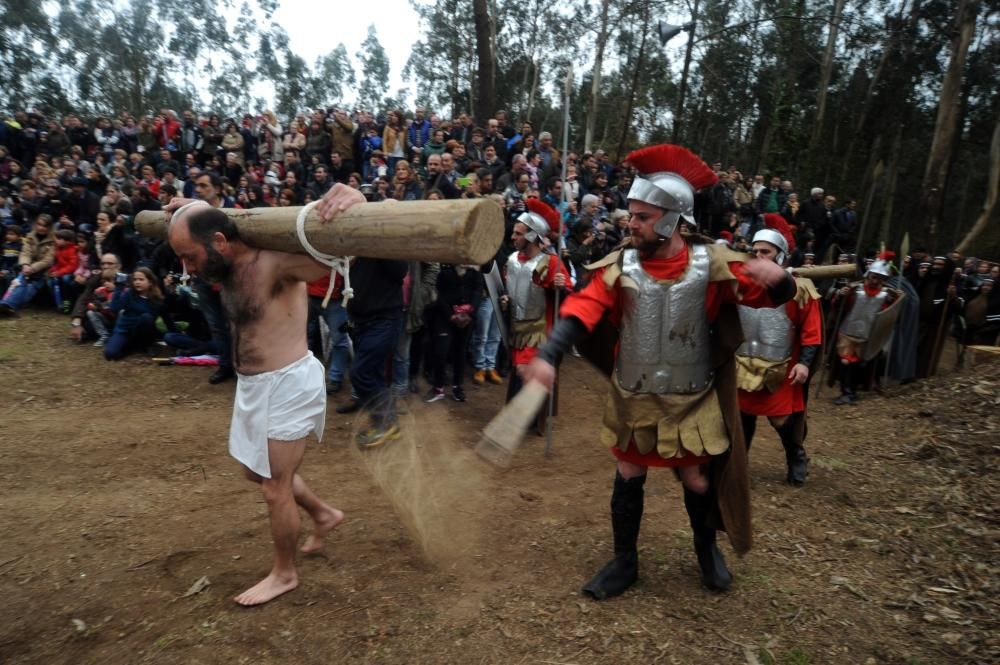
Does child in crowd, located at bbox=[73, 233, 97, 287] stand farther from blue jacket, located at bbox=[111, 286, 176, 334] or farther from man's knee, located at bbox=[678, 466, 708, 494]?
man's knee, located at bbox=[678, 466, 708, 494]

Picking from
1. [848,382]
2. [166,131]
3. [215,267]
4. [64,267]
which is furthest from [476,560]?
[166,131]

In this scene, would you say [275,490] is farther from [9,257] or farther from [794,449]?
[9,257]

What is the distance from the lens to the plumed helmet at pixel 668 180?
294 cm

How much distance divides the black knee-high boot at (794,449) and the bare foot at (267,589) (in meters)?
3.95

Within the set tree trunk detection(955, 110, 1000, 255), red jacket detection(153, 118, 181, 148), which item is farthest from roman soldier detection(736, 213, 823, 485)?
tree trunk detection(955, 110, 1000, 255)

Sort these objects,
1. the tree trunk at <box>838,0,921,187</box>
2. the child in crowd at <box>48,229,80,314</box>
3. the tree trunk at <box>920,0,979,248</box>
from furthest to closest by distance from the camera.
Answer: the tree trunk at <box>838,0,921,187</box> → the tree trunk at <box>920,0,979,248</box> → the child in crowd at <box>48,229,80,314</box>

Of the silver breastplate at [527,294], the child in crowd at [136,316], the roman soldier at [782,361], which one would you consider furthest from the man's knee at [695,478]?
the child in crowd at [136,316]

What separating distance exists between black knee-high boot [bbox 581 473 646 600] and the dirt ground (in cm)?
9

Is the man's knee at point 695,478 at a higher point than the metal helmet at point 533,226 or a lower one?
lower

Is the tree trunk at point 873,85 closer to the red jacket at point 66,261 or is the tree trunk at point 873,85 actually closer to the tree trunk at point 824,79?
the tree trunk at point 824,79

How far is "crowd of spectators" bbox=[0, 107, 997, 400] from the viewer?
7.67 meters

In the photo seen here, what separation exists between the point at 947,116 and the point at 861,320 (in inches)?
345

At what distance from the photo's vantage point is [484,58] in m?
13.6

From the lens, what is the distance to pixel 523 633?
119 inches
